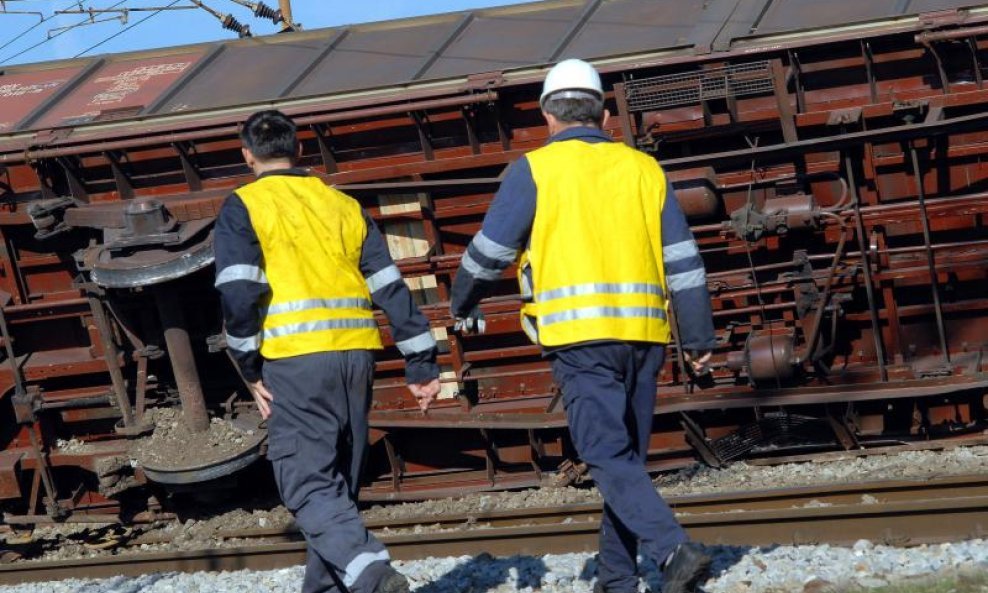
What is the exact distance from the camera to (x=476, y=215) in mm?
9602

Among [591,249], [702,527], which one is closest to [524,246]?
[591,249]

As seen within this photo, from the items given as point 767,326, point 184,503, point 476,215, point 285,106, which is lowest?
point 184,503

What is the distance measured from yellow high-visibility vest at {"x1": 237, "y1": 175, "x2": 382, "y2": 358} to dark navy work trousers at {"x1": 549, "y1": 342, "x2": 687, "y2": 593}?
2.94 feet

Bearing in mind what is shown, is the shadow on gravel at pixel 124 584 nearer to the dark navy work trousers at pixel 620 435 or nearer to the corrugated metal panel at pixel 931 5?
the dark navy work trousers at pixel 620 435

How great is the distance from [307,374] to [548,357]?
100 cm

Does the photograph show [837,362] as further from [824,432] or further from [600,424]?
[600,424]

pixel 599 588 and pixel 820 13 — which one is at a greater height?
pixel 820 13

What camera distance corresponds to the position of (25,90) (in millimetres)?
11891

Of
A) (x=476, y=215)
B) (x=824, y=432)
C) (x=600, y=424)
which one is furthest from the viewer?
(x=476, y=215)

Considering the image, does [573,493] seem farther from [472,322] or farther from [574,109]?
[574,109]

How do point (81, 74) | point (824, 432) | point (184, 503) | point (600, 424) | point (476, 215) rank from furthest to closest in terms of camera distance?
point (81, 74) → point (184, 503) → point (476, 215) → point (824, 432) → point (600, 424)

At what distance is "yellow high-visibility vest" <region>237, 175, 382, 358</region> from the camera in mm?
5477

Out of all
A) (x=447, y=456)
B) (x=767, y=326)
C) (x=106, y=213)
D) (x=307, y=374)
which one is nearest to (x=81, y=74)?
(x=106, y=213)

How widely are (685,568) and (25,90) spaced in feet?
29.2
